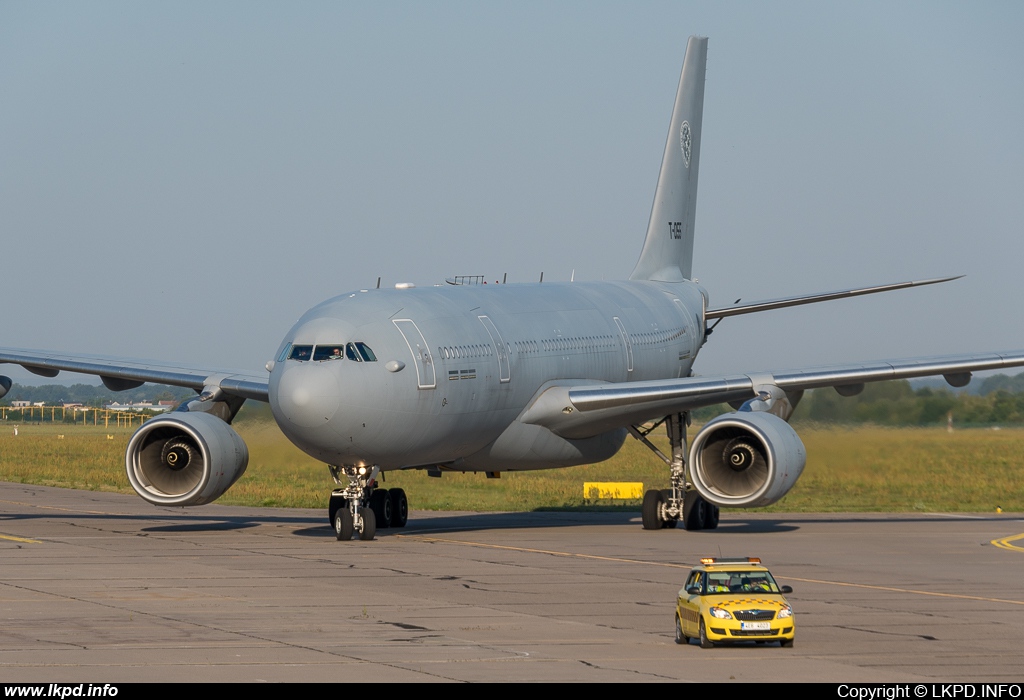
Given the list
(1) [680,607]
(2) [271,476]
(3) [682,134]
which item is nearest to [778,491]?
(1) [680,607]

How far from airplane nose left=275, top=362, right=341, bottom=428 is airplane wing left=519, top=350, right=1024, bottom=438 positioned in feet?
20.7

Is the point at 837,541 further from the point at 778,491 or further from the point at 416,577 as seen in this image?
the point at 416,577

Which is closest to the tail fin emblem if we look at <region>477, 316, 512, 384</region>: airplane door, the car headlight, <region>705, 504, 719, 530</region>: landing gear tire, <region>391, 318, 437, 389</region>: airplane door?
<region>705, 504, 719, 530</region>: landing gear tire

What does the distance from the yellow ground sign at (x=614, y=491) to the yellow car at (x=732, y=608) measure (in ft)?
102

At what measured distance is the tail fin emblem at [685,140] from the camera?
46.2 metres

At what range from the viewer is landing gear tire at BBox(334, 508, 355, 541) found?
29750 millimetres

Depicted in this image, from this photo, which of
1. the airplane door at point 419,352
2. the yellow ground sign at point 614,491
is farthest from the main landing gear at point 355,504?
the yellow ground sign at point 614,491

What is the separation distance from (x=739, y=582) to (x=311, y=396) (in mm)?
11629

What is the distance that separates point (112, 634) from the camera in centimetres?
1767

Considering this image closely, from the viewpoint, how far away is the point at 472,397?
3006cm

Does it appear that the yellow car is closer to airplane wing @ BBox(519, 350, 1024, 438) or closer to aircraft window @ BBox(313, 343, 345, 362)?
aircraft window @ BBox(313, 343, 345, 362)

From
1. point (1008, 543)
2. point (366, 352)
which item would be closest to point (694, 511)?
point (1008, 543)

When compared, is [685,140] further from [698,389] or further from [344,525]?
[344,525]

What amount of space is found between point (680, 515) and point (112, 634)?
61.3 feet
